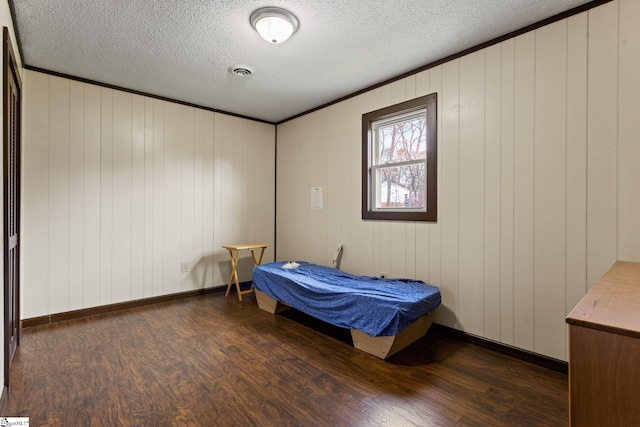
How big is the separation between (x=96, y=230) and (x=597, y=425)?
387 cm

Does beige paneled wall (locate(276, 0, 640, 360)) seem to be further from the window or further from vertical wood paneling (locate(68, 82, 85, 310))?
vertical wood paneling (locate(68, 82, 85, 310))

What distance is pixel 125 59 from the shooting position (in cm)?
272

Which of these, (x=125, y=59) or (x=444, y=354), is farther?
(x=125, y=59)

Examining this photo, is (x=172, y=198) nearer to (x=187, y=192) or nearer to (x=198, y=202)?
(x=187, y=192)

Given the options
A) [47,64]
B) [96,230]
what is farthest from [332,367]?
[47,64]

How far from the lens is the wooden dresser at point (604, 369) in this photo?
0.80m

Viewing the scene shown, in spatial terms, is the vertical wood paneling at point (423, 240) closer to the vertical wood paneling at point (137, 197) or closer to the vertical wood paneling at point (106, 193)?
the vertical wood paneling at point (137, 197)

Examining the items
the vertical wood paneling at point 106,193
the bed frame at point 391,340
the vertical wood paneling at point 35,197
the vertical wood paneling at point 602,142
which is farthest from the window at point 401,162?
the vertical wood paneling at point 35,197

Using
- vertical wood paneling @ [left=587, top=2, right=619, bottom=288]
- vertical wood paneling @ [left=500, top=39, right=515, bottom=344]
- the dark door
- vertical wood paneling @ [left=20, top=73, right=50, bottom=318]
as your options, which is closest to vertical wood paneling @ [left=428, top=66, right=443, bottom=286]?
vertical wood paneling @ [left=500, top=39, right=515, bottom=344]

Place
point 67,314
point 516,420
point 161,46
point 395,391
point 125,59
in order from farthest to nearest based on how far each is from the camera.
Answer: point 67,314
point 125,59
point 161,46
point 395,391
point 516,420

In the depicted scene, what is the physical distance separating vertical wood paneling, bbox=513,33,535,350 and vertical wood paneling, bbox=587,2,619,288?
32 cm

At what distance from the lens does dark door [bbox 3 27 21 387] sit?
180 centimetres

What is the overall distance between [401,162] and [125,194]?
2.94m

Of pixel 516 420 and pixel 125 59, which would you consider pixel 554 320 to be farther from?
pixel 125 59
